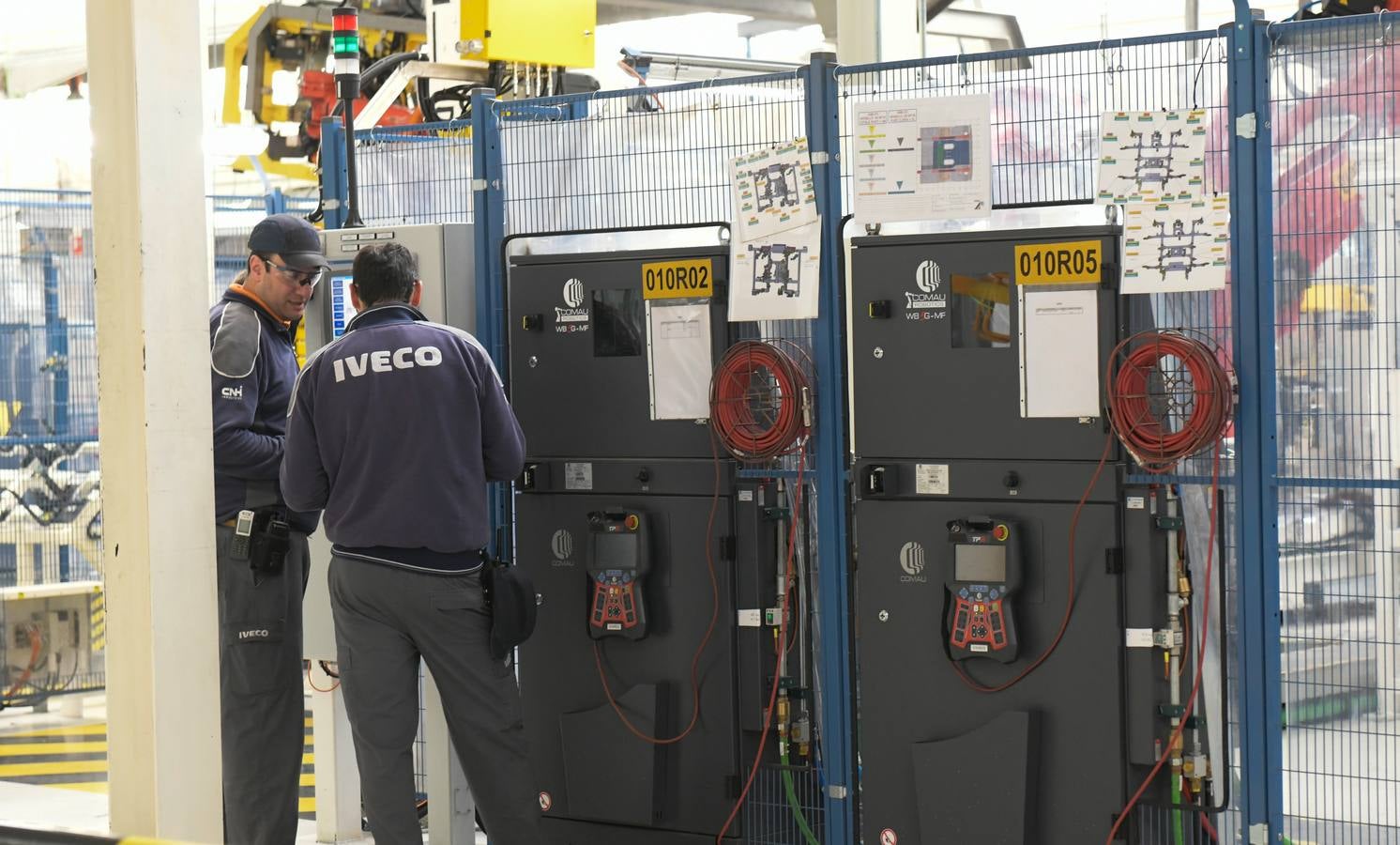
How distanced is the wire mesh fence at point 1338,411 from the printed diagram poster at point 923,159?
74 cm

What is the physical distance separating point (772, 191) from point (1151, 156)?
3.39 ft

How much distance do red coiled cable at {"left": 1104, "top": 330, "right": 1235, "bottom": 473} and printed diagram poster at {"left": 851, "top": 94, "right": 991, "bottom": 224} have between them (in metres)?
0.57

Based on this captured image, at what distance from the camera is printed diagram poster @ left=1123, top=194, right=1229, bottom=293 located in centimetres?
379

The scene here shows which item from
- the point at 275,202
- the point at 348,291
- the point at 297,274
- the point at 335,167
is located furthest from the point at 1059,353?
the point at 275,202

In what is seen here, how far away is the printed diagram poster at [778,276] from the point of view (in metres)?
4.27

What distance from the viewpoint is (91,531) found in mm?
8344

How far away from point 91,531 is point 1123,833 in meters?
6.23

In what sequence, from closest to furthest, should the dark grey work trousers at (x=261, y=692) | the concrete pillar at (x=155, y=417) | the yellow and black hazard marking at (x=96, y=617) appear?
the concrete pillar at (x=155, y=417)
the dark grey work trousers at (x=261, y=692)
the yellow and black hazard marking at (x=96, y=617)

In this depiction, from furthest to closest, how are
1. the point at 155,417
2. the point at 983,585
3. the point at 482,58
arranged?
the point at 482,58 < the point at 983,585 < the point at 155,417

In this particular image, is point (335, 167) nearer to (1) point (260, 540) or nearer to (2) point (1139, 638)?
(1) point (260, 540)

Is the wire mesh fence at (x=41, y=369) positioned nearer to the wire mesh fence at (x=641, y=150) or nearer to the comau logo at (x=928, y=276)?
the wire mesh fence at (x=641, y=150)

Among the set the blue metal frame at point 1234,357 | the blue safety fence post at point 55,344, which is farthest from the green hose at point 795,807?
the blue safety fence post at point 55,344

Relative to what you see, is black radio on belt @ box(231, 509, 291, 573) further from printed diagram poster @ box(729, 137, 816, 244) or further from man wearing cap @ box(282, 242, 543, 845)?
printed diagram poster @ box(729, 137, 816, 244)

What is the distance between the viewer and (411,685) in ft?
13.6
